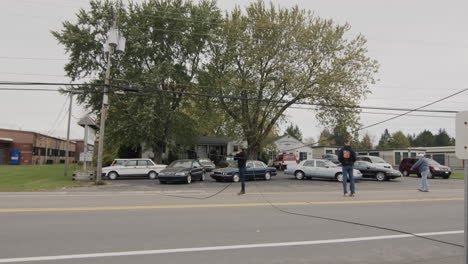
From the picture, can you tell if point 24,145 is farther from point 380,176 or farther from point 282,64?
point 380,176

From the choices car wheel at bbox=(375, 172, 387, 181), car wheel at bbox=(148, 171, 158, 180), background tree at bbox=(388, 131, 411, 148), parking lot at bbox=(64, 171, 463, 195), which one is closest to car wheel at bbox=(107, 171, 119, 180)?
car wheel at bbox=(148, 171, 158, 180)

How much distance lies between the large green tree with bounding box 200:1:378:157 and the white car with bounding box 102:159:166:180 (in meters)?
9.49

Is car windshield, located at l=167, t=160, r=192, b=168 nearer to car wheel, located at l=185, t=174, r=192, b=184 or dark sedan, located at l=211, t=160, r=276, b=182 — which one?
car wheel, located at l=185, t=174, r=192, b=184

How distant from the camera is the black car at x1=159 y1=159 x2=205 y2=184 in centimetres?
1727

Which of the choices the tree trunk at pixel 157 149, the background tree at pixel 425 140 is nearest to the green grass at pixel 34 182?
the tree trunk at pixel 157 149

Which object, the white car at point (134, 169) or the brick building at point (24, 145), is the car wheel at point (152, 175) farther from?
the brick building at point (24, 145)

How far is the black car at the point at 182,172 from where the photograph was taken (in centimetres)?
1727

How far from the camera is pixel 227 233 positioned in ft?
18.5

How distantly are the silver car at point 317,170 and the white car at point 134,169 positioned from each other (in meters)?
9.81

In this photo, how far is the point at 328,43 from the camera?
27.5 meters

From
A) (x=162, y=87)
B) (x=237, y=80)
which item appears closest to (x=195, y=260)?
(x=237, y=80)

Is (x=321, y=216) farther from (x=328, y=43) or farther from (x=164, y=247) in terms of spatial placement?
(x=328, y=43)

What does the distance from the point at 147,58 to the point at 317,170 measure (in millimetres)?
19197

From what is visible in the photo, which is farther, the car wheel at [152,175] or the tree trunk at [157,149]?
the tree trunk at [157,149]
